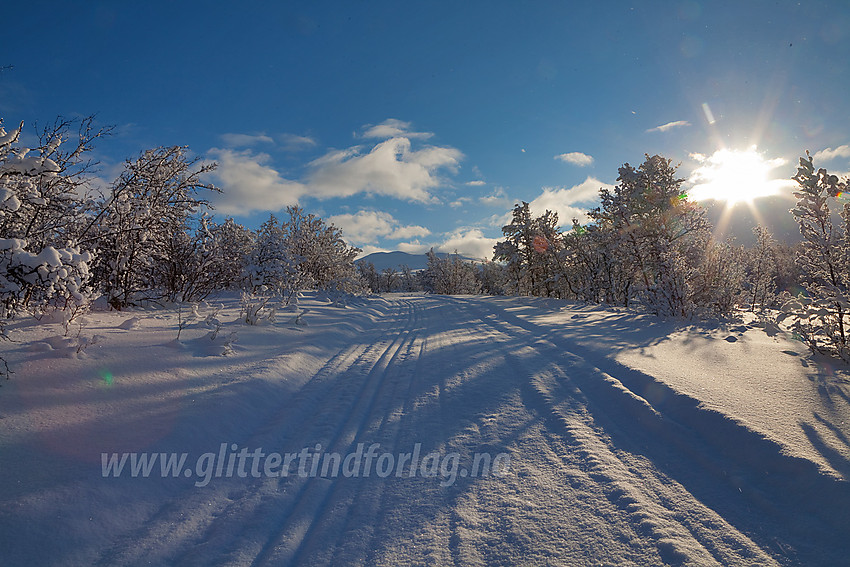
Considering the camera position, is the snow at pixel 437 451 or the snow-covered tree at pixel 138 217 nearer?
the snow at pixel 437 451

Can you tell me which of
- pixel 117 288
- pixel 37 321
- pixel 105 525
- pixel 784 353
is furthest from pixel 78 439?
pixel 784 353

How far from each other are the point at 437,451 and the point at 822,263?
21.2 feet

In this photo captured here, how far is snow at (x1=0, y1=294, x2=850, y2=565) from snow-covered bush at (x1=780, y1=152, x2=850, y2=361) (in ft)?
1.74

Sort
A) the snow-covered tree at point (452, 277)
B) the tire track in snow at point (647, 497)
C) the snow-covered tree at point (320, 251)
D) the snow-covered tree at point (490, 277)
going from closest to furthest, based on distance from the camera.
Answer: the tire track in snow at point (647, 497), the snow-covered tree at point (320, 251), the snow-covered tree at point (452, 277), the snow-covered tree at point (490, 277)

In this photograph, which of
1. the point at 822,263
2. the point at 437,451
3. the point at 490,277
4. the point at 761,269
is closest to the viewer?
the point at 437,451

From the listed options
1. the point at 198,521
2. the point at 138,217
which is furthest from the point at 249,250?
the point at 198,521

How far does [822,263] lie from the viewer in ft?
17.9

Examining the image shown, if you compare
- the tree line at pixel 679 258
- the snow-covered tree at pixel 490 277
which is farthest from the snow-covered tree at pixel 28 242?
the snow-covered tree at pixel 490 277

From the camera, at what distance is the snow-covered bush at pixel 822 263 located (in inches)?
205

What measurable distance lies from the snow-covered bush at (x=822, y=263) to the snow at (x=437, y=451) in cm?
53

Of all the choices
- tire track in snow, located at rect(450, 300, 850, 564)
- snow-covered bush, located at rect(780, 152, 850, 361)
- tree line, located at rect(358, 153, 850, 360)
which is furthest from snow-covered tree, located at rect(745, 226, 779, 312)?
tire track in snow, located at rect(450, 300, 850, 564)

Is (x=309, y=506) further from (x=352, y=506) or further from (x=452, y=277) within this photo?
(x=452, y=277)

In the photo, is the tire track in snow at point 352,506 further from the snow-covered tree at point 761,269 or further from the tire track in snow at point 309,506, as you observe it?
the snow-covered tree at point 761,269

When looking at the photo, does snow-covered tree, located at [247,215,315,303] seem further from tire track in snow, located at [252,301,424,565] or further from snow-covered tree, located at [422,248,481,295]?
snow-covered tree, located at [422,248,481,295]
